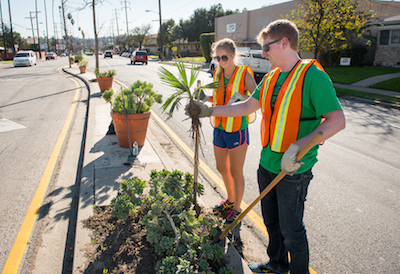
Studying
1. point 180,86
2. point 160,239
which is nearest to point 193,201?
point 160,239

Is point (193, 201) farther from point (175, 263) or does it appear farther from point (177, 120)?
point (177, 120)

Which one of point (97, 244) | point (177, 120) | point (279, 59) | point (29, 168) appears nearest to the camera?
point (279, 59)

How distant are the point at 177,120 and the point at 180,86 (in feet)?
19.4

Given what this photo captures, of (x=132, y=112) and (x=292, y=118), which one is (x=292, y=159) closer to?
(x=292, y=118)

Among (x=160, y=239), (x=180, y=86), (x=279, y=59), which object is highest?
(x=279, y=59)

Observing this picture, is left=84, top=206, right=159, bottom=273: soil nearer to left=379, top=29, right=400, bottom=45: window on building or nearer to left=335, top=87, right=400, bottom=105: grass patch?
left=335, top=87, right=400, bottom=105: grass patch

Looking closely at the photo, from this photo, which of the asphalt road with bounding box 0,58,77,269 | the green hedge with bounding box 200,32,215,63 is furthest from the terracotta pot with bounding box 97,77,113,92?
Answer: the green hedge with bounding box 200,32,215,63

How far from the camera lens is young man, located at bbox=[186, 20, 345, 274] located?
183 centimetres

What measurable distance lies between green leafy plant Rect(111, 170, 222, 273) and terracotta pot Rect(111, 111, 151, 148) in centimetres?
232

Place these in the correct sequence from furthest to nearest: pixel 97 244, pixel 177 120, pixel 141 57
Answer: pixel 141 57 < pixel 177 120 < pixel 97 244

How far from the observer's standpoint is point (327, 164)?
206 inches

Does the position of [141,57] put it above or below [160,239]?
above

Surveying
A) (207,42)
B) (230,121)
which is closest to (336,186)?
(230,121)

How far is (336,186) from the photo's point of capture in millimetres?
4352
